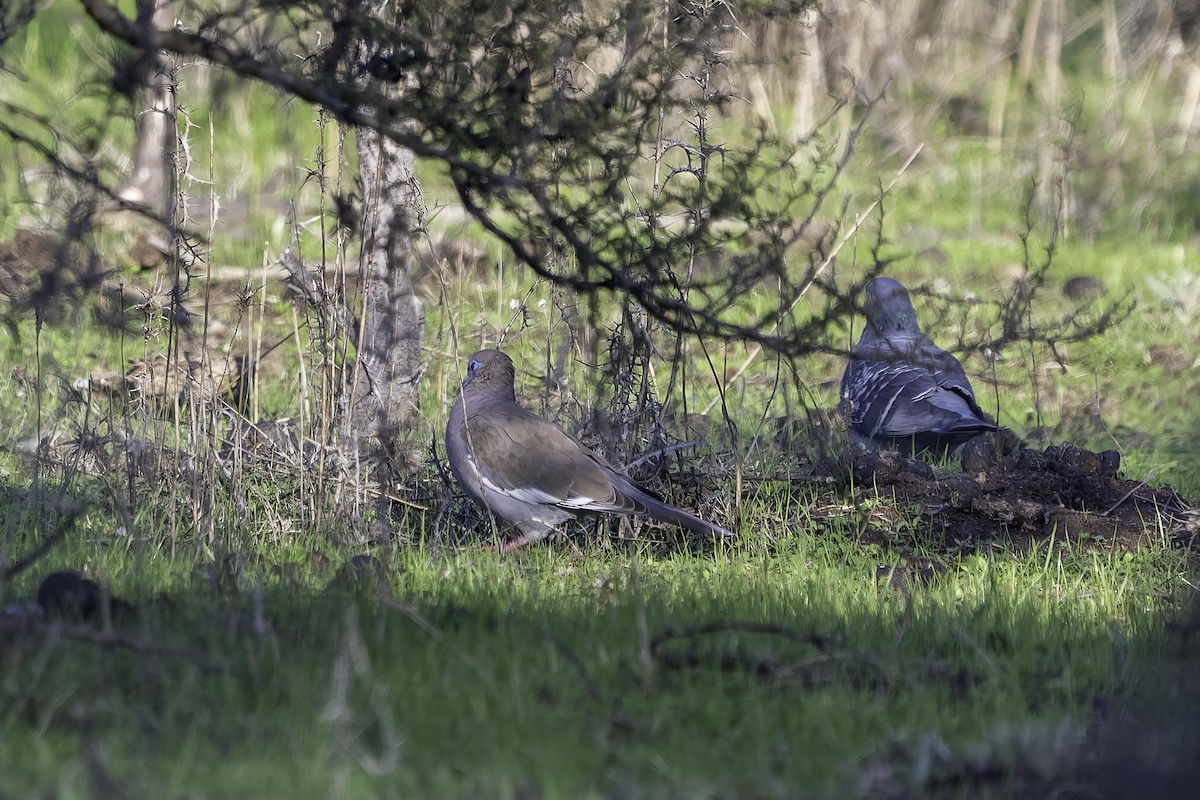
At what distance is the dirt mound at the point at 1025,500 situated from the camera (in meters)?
6.27

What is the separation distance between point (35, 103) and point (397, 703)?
1445cm

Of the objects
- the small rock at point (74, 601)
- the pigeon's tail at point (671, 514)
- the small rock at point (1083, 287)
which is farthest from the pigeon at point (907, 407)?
the small rock at point (1083, 287)

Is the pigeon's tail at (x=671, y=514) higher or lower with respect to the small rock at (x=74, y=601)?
higher

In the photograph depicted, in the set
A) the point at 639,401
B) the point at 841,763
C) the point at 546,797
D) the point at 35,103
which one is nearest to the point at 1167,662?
the point at 841,763

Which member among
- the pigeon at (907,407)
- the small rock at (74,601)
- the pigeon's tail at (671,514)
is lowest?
the small rock at (74,601)

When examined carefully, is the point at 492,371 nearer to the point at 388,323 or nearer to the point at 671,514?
the point at 388,323

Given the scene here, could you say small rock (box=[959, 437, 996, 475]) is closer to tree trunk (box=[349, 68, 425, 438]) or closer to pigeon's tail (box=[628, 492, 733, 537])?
pigeon's tail (box=[628, 492, 733, 537])

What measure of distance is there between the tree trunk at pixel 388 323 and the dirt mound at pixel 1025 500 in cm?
229

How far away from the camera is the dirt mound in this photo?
6.27 meters

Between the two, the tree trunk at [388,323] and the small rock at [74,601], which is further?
the tree trunk at [388,323]

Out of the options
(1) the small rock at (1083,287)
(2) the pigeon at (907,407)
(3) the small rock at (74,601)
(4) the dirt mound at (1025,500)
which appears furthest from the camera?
(1) the small rock at (1083,287)

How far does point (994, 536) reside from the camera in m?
6.26

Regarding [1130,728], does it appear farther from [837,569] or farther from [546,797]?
[837,569]

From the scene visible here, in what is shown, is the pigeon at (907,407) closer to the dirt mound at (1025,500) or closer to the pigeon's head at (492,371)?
the dirt mound at (1025,500)
